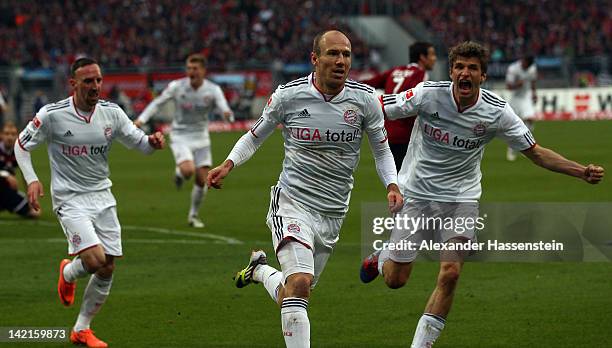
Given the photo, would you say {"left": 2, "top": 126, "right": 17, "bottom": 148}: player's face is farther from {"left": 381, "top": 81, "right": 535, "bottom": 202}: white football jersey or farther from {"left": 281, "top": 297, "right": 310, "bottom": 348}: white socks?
{"left": 281, "top": 297, "right": 310, "bottom": 348}: white socks

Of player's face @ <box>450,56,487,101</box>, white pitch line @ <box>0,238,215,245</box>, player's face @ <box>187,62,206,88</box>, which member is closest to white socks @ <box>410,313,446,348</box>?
player's face @ <box>450,56,487,101</box>

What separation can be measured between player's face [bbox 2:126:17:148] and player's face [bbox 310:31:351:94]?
11300 millimetres

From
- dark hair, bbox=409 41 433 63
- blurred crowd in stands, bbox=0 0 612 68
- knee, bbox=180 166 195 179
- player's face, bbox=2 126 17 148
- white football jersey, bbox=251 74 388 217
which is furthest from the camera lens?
blurred crowd in stands, bbox=0 0 612 68

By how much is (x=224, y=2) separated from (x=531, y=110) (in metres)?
34.1

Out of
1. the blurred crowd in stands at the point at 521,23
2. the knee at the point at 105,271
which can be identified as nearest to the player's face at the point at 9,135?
the knee at the point at 105,271

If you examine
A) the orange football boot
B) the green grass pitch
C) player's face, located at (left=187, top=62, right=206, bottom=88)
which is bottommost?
the green grass pitch

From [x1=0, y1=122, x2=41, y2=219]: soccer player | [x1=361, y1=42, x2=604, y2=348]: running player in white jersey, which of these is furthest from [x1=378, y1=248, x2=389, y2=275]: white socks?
[x1=0, y1=122, x2=41, y2=219]: soccer player

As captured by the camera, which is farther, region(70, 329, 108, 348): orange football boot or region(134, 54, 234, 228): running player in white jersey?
region(134, 54, 234, 228): running player in white jersey

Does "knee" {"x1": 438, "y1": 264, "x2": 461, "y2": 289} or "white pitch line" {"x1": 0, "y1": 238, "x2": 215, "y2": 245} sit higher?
"knee" {"x1": 438, "y1": 264, "x2": 461, "y2": 289}

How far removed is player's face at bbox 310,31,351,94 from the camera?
8.29m

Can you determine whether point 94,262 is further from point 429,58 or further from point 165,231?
point 165,231

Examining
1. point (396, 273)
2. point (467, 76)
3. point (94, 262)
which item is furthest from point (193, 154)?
point (467, 76)

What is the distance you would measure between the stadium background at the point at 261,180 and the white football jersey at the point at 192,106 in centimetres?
137

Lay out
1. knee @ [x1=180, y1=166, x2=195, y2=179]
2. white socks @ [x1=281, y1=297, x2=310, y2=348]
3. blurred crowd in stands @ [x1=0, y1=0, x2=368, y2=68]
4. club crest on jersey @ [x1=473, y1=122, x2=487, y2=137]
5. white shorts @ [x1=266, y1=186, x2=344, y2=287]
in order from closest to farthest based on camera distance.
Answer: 1. white socks @ [x1=281, y1=297, x2=310, y2=348]
2. white shorts @ [x1=266, y1=186, x2=344, y2=287]
3. club crest on jersey @ [x1=473, y1=122, x2=487, y2=137]
4. knee @ [x1=180, y1=166, x2=195, y2=179]
5. blurred crowd in stands @ [x1=0, y1=0, x2=368, y2=68]
